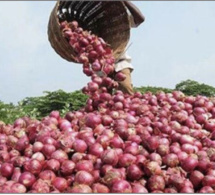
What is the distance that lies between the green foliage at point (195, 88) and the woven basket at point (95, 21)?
25.7 ft

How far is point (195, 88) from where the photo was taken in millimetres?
11953

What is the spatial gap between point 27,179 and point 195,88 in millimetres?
10696

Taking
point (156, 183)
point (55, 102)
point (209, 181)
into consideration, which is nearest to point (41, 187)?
point (156, 183)

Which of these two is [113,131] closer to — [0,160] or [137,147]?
[137,147]

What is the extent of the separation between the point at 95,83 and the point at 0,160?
1078mm

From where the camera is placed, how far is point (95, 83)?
9.20 ft

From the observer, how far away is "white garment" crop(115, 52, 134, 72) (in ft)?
13.9

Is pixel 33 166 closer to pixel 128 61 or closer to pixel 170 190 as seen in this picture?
pixel 170 190

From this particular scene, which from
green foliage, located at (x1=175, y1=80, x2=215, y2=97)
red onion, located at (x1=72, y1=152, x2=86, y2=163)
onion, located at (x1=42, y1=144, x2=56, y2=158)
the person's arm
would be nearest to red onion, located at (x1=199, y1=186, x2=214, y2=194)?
red onion, located at (x1=72, y1=152, x2=86, y2=163)

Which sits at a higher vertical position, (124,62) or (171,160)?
(124,62)

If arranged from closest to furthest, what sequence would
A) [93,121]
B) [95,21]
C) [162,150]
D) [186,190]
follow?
[186,190] → [162,150] → [93,121] → [95,21]

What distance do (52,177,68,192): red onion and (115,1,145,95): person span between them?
2.53 meters

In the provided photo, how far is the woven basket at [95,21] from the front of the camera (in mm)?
3385

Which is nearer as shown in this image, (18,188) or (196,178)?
(18,188)
